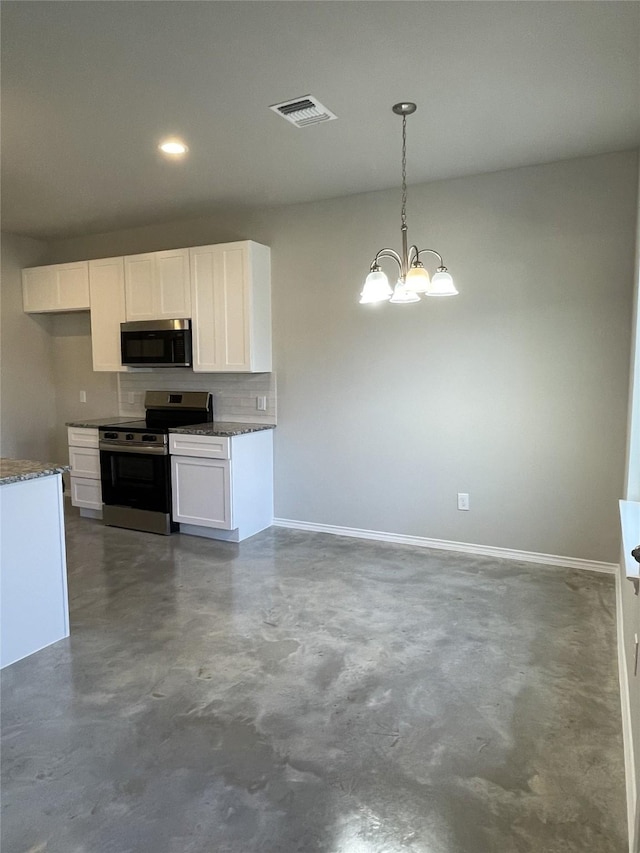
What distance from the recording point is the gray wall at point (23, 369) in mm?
5539

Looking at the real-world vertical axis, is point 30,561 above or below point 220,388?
below

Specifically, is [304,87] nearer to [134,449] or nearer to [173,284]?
[173,284]

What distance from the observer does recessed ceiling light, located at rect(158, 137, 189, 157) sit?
3172 millimetres

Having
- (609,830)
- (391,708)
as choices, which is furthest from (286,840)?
(609,830)

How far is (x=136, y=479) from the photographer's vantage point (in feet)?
15.5

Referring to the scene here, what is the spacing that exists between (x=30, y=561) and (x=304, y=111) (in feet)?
8.60

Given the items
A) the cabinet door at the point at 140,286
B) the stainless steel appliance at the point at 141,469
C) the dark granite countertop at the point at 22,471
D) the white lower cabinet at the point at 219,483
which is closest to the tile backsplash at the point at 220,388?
the stainless steel appliance at the point at 141,469

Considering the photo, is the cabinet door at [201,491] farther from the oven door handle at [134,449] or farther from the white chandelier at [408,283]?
the white chandelier at [408,283]

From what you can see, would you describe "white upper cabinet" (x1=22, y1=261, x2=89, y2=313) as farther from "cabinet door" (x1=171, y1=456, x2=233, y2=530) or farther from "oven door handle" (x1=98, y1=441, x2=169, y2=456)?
"cabinet door" (x1=171, y1=456, x2=233, y2=530)

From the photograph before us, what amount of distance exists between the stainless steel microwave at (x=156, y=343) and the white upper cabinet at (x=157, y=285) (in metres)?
0.08

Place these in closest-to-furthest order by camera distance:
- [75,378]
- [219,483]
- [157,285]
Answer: [219,483] → [157,285] → [75,378]

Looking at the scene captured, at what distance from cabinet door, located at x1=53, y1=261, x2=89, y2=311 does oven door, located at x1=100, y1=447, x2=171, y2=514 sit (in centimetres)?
154

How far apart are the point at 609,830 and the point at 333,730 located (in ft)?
3.08

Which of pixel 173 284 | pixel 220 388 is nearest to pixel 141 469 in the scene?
pixel 220 388
